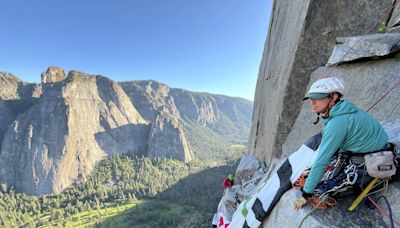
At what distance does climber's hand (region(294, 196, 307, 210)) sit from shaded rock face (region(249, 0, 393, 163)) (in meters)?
7.59

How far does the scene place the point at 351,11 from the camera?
1001 centimetres

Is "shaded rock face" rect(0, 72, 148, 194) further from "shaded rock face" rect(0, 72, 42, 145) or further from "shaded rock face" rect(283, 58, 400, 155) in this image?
"shaded rock face" rect(283, 58, 400, 155)

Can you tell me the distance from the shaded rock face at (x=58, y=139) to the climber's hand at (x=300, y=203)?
531ft

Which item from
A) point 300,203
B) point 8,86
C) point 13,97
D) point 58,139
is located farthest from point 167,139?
point 300,203

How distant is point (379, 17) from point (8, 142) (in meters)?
190

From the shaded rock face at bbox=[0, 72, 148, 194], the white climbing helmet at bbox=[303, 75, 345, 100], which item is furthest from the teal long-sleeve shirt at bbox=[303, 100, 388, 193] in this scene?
the shaded rock face at bbox=[0, 72, 148, 194]

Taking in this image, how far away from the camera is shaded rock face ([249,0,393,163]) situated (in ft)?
32.5

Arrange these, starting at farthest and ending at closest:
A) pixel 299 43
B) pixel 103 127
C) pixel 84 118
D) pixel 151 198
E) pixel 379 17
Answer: pixel 103 127 → pixel 84 118 → pixel 151 198 → pixel 299 43 → pixel 379 17

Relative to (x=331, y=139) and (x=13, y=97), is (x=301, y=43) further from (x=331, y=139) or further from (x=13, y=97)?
(x=13, y=97)

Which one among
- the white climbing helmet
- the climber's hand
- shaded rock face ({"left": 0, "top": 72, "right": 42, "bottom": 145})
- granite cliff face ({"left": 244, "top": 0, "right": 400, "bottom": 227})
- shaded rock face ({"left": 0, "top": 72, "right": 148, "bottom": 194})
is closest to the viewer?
the white climbing helmet

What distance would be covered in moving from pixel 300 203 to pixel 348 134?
1573 millimetres

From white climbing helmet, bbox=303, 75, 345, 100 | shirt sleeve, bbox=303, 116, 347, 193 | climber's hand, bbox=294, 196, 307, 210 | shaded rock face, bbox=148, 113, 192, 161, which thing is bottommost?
shaded rock face, bbox=148, 113, 192, 161

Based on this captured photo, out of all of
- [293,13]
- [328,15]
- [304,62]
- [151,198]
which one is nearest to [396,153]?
[304,62]

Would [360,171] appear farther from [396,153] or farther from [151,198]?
[151,198]
